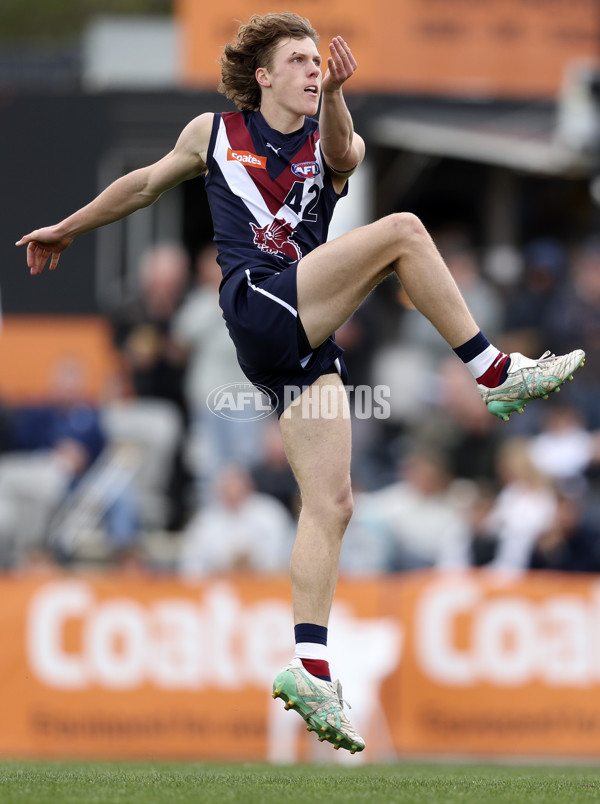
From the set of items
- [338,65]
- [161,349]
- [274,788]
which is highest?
[161,349]

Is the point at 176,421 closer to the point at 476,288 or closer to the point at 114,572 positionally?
the point at 114,572

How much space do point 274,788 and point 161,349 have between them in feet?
23.9

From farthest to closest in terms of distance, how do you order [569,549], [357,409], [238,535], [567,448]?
[567,448] < [238,535] < [569,549] < [357,409]

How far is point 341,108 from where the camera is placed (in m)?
5.51

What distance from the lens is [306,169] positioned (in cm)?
571

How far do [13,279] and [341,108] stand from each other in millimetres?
9203

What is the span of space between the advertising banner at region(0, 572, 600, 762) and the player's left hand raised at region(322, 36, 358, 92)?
5173mm

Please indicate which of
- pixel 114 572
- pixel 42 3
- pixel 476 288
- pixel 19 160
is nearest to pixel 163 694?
pixel 114 572

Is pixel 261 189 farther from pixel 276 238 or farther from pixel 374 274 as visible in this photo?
pixel 374 274

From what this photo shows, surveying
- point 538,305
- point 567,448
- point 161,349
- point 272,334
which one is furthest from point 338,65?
point 538,305

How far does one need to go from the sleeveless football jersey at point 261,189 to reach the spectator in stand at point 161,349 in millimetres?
6545

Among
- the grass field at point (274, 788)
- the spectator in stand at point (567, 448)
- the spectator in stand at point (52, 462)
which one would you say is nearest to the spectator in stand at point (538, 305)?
the spectator in stand at point (567, 448)

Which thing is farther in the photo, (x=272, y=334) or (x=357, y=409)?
(x=357, y=409)

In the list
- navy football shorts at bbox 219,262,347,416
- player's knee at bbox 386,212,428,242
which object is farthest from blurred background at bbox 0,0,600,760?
player's knee at bbox 386,212,428,242
